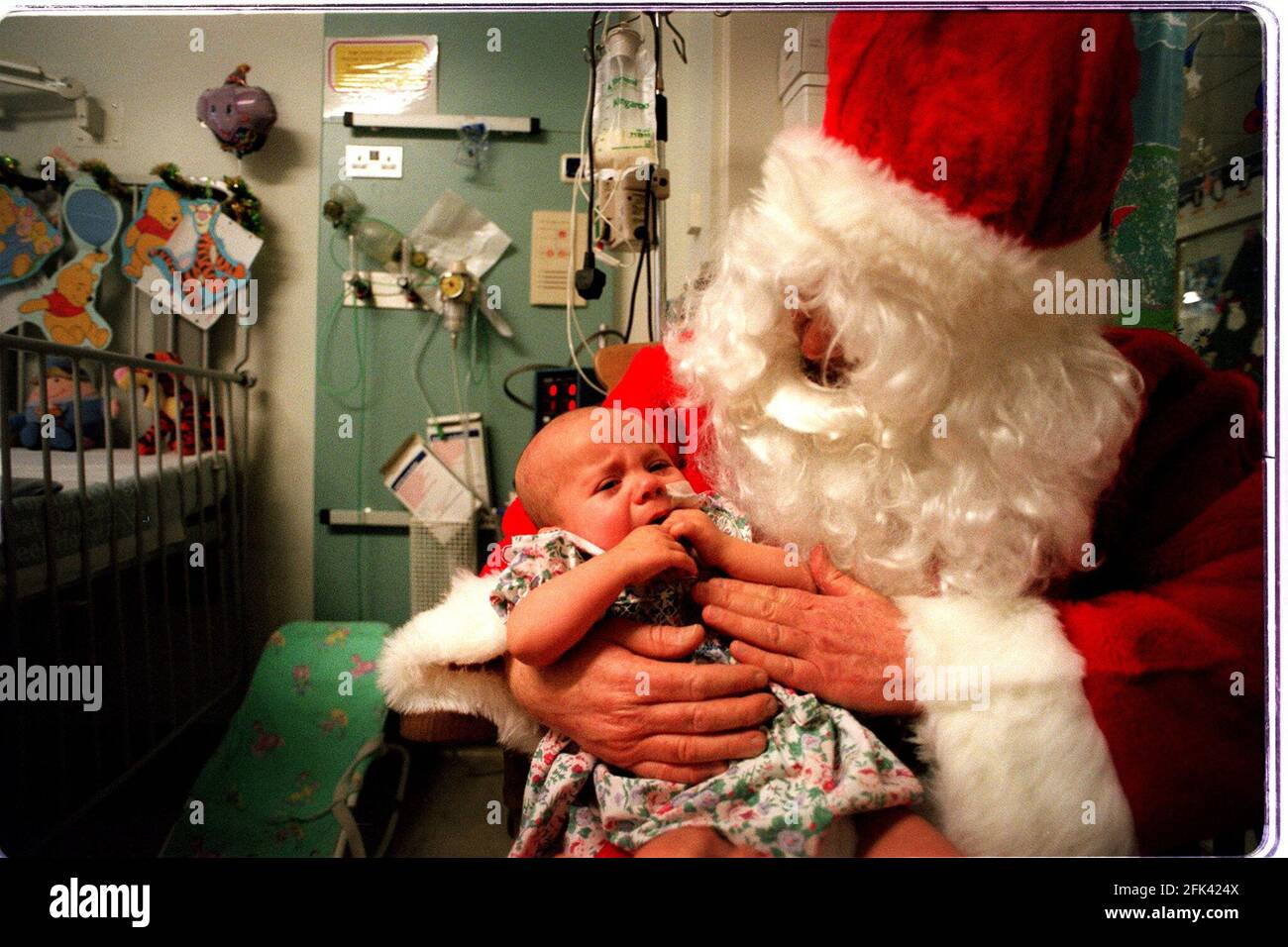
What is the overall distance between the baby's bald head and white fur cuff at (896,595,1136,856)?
45cm

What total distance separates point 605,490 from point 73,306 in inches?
27.4

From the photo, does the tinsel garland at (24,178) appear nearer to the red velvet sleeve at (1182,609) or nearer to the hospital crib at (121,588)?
the hospital crib at (121,588)

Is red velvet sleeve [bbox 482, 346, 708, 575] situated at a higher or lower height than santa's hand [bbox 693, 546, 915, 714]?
higher

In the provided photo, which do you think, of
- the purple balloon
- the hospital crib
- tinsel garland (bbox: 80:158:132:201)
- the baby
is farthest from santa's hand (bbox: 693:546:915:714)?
tinsel garland (bbox: 80:158:132:201)

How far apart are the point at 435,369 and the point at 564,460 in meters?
0.25

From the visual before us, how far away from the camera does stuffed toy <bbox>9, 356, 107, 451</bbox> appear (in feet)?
2.16

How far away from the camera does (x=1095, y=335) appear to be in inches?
24.0

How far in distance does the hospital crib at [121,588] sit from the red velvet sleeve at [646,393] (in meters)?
0.37

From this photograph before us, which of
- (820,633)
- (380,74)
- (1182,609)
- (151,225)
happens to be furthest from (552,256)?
(1182,609)

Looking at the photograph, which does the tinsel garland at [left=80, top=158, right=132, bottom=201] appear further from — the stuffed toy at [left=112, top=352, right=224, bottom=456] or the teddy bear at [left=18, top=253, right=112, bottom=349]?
the stuffed toy at [left=112, top=352, right=224, bottom=456]

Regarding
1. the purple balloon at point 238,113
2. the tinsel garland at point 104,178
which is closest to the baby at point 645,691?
the purple balloon at point 238,113
